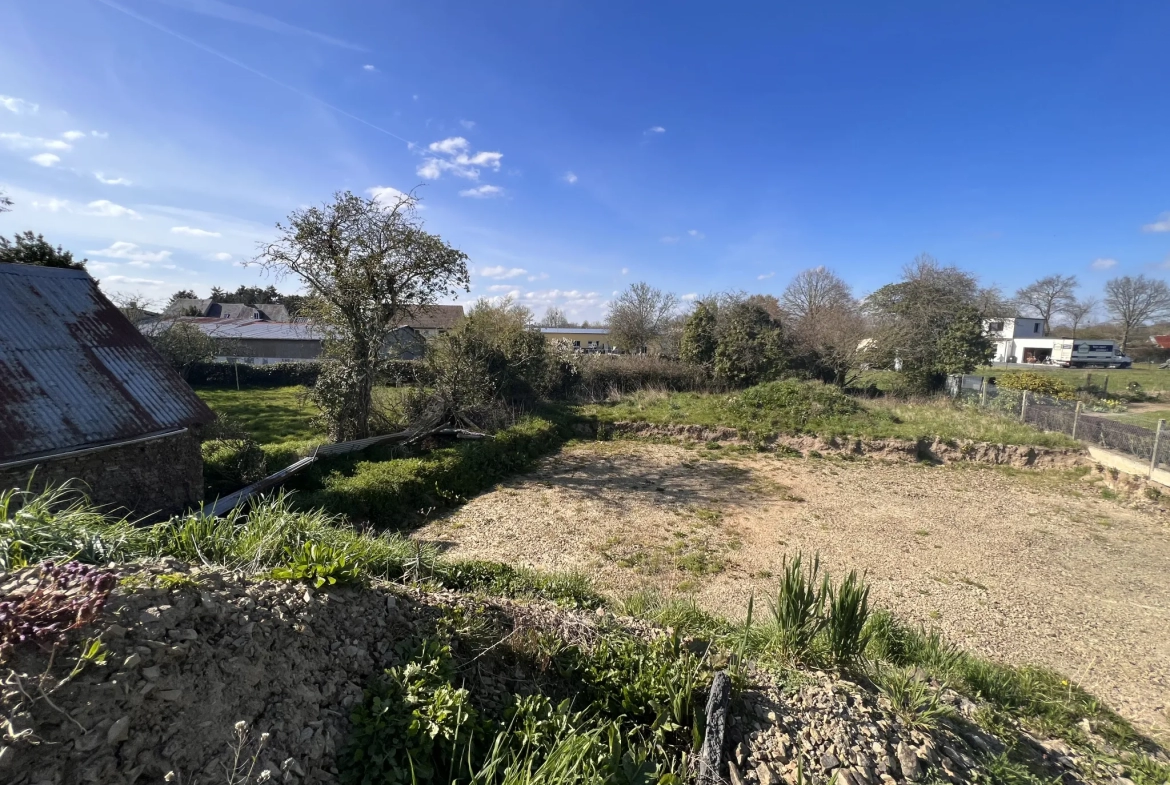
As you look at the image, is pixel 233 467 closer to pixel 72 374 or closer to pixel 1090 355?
pixel 72 374

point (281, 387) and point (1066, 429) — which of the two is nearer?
point (1066, 429)

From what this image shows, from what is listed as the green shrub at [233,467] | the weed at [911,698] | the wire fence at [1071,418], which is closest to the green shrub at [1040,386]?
the wire fence at [1071,418]

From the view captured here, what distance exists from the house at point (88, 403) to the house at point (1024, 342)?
5015cm

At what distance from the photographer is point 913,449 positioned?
1383cm

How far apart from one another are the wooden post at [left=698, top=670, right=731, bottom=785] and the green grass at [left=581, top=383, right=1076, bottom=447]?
1312cm

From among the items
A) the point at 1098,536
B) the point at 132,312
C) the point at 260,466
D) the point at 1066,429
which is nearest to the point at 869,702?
the point at 1098,536

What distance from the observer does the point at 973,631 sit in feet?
19.4

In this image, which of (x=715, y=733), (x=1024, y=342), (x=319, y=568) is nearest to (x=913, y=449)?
(x=715, y=733)

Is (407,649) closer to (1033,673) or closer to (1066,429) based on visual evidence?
(1033,673)

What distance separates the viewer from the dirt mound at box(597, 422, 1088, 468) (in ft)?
42.8

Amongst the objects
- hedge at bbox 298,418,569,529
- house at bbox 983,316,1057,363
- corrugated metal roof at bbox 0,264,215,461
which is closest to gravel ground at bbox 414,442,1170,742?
hedge at bbox 298,418,569,529

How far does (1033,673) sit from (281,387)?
28365 millimetres

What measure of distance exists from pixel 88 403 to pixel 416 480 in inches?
191

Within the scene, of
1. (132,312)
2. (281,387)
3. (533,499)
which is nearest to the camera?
(533,499)
